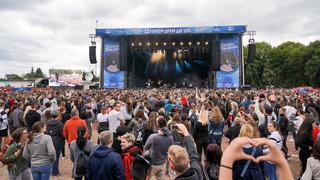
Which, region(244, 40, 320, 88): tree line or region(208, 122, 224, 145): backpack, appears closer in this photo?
region(208, 122, 224, 145): backpack

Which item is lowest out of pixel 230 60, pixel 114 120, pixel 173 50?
pixel 114 120

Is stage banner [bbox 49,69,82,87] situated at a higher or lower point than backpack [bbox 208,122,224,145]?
higher

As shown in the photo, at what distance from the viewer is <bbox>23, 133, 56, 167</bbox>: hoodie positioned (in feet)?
15.6

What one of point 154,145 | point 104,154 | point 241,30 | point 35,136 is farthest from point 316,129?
point 241,30

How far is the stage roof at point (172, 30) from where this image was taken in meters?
27.2

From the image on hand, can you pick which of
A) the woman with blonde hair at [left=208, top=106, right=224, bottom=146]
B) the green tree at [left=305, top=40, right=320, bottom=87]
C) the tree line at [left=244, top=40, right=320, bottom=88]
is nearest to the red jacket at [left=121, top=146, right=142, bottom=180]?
the woman with blonde hair at [left=208, top=106, right=224, bottom=146]

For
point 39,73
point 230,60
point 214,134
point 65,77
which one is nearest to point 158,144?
point 214,134

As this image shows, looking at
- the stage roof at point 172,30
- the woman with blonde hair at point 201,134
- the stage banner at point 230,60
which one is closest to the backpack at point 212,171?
the woman with blonde hair at point 201,134

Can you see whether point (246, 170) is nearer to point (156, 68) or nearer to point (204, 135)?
point (204, 135)

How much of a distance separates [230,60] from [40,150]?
2493 centimetres

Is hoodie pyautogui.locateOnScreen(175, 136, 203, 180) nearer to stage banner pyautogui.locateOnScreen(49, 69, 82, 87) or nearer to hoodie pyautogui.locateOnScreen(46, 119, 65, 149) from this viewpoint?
hoodie pyautogui.locateOnScreen(46, 119, 65, 149)

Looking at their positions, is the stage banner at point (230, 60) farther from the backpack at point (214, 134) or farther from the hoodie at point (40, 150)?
the hoodie at point (40, 150)

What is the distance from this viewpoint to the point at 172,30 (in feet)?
90.9

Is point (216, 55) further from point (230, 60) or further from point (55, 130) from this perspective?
point (55, 130)
